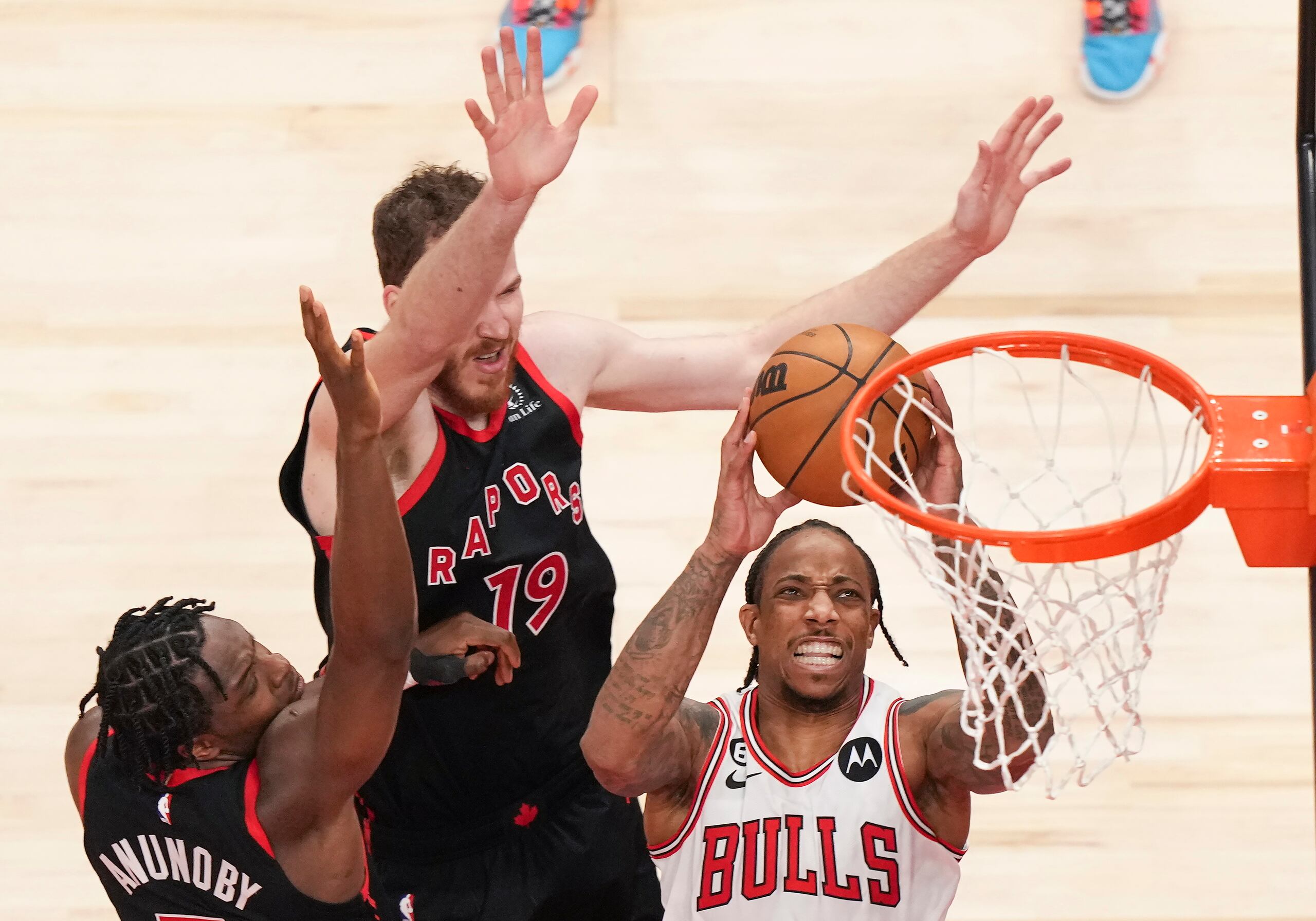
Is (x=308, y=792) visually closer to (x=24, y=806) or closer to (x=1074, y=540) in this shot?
(x=1074, y=540)

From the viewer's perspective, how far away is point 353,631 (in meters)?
2.45

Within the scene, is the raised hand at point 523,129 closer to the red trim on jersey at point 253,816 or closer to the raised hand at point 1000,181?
the raised hand at point 1000,181

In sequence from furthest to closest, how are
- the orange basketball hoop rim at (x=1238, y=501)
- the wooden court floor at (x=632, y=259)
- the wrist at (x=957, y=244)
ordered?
the wooden court floor at (x=632, y=259) < the wrist at (x=957, y=244) < the orange basketball hoop rim at (x=1238, y=501)

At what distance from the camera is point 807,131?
533 centimetres

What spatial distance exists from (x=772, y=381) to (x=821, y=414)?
0.12 meters

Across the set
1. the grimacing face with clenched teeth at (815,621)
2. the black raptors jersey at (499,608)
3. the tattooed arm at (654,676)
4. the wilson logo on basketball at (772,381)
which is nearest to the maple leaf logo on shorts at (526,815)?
the black raptors jersey at (499,608)

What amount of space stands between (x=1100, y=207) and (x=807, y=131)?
949mm

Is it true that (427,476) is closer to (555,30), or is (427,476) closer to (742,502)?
(742,502)

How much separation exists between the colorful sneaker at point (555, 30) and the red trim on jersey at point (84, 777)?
311 centimetres

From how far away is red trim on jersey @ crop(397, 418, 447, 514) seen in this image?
3.01 meters

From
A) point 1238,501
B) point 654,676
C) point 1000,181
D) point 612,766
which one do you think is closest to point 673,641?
point 654,676

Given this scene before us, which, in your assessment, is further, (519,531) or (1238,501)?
(519,531)

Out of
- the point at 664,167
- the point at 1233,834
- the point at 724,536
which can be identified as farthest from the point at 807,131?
the point at 724,536

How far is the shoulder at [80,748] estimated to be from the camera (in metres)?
2.74
